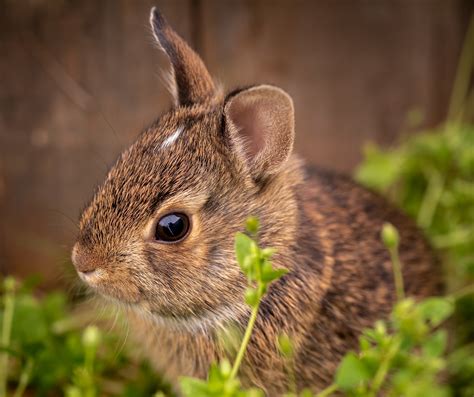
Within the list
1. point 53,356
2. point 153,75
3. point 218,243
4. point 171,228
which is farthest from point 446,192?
point 53,356

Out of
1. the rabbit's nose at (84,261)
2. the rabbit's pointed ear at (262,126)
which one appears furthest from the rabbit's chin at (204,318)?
the rabbit's pointed ear at (262,126)

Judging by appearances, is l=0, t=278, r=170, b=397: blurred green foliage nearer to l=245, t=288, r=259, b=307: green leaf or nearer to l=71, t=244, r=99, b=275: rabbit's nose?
l=71, t=244, r=99, b=275: rabbit's nose

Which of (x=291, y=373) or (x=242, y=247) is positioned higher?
(x=242, y=247)

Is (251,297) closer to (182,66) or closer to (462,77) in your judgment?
(182,66)

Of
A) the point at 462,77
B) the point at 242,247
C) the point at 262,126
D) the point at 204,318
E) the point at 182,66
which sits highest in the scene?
the point at 182,66

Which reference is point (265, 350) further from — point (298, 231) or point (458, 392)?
point (458, 392)

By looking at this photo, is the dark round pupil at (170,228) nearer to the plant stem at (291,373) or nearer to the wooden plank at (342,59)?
the plant stem at (291,373)

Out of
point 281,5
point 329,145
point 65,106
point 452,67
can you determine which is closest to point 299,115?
point 329,145
